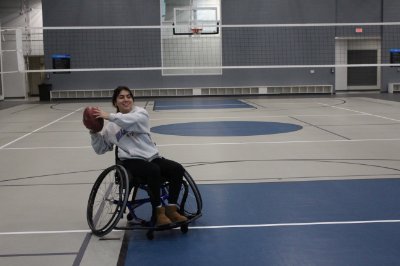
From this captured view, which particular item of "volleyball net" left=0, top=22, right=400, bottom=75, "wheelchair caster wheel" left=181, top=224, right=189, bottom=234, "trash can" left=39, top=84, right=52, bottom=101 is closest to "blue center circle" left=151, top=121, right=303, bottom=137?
"wheelchair caster wheel" left=181, top=224, right=189, bottom=234

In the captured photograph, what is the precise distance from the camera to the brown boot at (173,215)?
397 centimetres

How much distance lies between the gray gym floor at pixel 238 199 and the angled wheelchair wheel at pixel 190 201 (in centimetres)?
13

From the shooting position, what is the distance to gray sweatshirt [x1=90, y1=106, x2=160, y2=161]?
4012mm

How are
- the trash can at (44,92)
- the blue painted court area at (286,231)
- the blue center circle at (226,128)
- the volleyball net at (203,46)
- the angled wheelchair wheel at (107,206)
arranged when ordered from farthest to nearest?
1. the volleyball net at (203,46)
2. the trash can at (44,92)
3. the blue center circle at (226,128)
4. the angled wheelchair wheel at (107,206)
5. the blue painted court area at (286,231)

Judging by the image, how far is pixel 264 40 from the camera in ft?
67.7

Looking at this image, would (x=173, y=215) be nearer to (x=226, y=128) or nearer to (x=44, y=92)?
(x=226, y=128)

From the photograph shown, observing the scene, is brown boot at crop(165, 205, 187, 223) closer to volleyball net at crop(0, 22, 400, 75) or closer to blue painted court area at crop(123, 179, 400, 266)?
blue painted court area at crop(123, 179, 400, 266)

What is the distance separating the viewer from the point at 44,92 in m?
20.2

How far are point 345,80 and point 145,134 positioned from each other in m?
19.1

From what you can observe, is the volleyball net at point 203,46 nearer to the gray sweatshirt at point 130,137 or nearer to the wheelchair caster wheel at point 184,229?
the gray sweatshirt at point 130,137

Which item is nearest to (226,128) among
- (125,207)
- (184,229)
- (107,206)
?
(107,206)

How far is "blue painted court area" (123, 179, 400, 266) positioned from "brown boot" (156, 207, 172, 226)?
121 millimetres

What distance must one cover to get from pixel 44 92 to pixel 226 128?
38.1ft

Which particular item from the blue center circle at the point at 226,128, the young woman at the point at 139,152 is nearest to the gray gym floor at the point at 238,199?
the young woman at the point at 139,152
